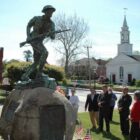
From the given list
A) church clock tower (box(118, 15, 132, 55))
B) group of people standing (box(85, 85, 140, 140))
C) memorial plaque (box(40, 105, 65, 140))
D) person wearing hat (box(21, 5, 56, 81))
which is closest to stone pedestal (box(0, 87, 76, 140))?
memorial plaque (box(40, 105, 65, 140))

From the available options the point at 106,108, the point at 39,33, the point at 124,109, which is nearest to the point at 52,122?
the point at 39,33

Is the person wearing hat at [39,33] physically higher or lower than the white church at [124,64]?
lower

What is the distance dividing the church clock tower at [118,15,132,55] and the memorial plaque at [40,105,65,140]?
86.3m

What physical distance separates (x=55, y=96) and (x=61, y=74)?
82.5 feet

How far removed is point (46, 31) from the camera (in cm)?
1091

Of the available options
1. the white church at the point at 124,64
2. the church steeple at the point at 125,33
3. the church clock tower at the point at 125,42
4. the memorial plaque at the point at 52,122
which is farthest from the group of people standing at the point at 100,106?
the church steeple at the point at 125,33

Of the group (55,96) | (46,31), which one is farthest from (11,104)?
(46,31)

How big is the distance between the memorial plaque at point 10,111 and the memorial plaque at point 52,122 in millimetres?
824

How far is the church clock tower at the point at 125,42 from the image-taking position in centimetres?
9550

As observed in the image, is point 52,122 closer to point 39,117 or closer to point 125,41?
point 39,117

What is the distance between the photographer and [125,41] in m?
96.6

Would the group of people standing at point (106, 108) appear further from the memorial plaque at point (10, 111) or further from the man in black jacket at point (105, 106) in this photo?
Answer: the memorial plaque at point (10, 111)

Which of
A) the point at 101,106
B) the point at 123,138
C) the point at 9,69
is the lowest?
the point at 123,138

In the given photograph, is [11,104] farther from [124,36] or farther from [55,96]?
[124,36]
